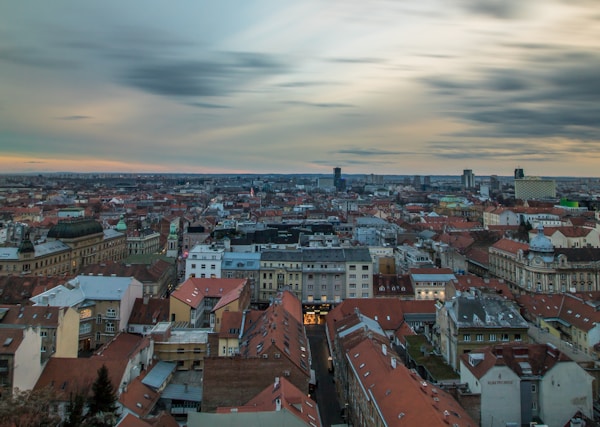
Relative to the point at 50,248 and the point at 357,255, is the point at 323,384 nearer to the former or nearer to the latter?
the point at 357,255

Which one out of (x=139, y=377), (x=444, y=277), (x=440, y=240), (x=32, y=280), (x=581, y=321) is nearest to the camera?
(x=139, y=377)

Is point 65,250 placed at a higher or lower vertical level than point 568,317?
higher

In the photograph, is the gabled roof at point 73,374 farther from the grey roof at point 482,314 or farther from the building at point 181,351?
the grey roof at point 482,314

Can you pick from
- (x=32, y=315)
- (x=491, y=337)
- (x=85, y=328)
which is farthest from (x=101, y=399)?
(x=491, y=337)

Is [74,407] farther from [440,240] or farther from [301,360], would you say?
[440,240]

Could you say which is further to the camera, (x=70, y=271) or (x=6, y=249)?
(x=70, y=271)

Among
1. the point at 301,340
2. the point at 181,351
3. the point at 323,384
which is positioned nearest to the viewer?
the point at 301,340

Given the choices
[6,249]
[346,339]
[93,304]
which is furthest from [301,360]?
[6,249]
